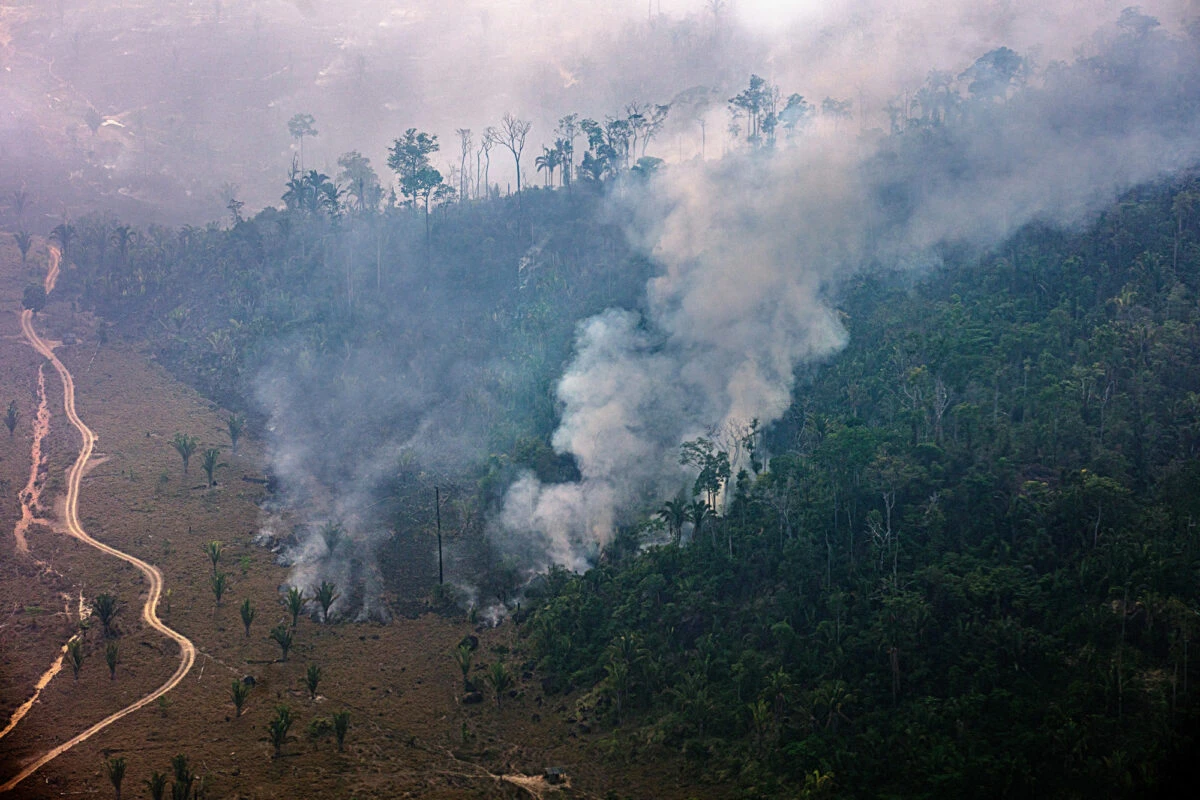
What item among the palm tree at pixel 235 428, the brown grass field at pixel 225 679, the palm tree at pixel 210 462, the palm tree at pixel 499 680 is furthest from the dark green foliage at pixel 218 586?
the palm tree at pixel 235 428

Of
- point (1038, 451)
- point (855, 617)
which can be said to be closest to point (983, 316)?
point (1038, 451)

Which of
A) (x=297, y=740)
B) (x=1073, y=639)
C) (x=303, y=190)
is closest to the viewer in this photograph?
(x=1073, y=639)

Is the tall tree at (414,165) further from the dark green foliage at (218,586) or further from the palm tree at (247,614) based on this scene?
the palm tree at (247,614)

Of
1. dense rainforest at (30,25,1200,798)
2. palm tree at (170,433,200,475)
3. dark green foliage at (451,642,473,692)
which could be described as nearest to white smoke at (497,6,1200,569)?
dense rainforest at (30,25,1200,798)

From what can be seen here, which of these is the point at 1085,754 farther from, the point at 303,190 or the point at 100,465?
the point at 303,190

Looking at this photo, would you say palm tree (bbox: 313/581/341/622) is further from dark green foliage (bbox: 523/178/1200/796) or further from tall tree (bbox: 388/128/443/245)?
tall tree (bbox: 388/128/443/245)

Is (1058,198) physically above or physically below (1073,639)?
above

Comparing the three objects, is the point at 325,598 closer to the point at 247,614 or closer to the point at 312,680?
the point at 247,614
